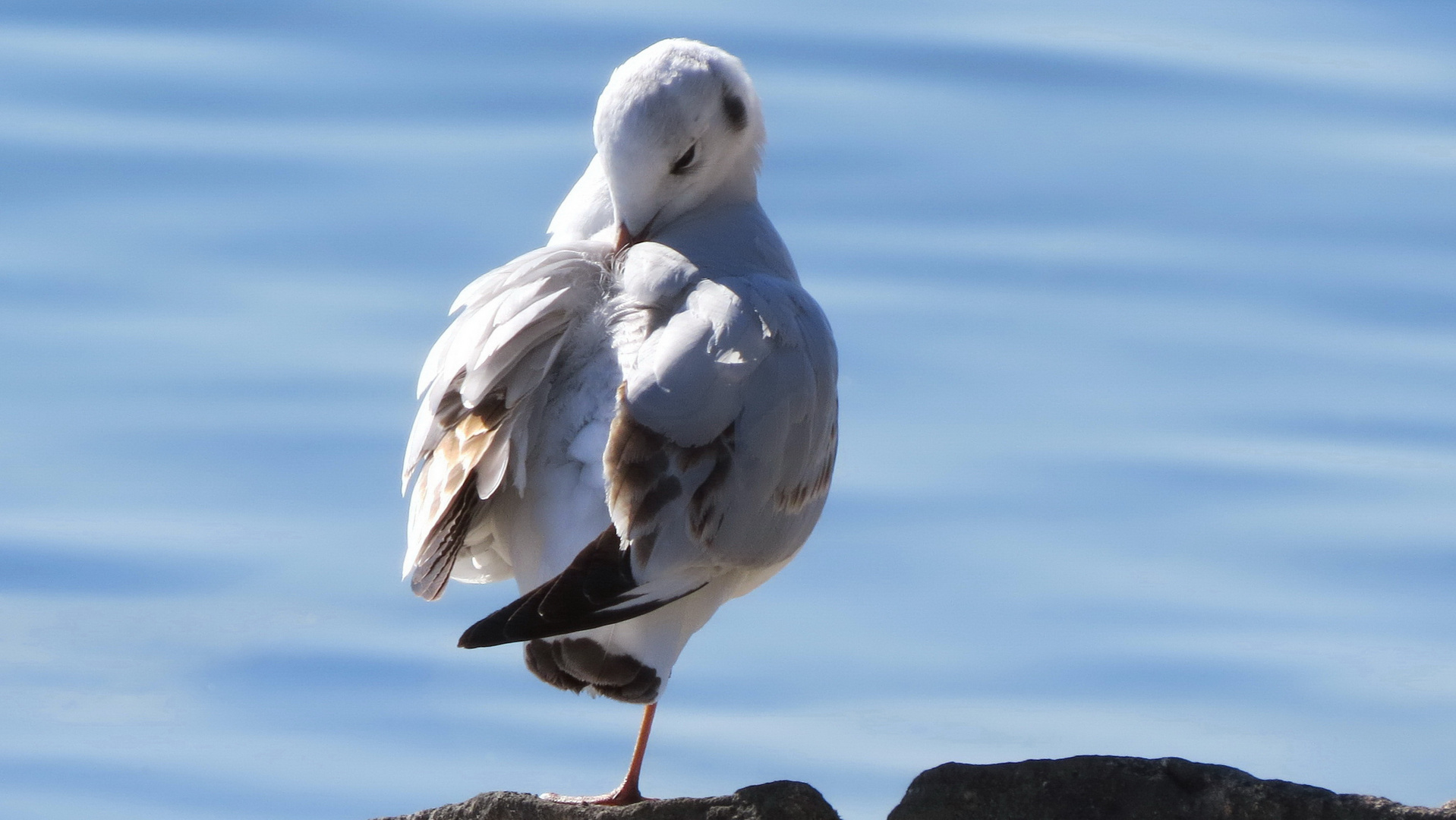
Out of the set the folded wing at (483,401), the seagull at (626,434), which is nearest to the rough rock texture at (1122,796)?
the seagull at (626,434)

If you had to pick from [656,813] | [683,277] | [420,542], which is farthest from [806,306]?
[656,813]

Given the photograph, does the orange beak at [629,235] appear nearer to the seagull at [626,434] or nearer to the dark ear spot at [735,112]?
the seagull at [626,434]

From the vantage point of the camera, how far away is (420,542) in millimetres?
4184

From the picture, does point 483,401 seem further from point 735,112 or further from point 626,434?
point 735,112

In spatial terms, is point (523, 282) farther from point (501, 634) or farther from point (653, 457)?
point (501, 634)

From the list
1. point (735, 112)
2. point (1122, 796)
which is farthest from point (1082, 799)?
point (735, 112)

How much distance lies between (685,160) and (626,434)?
1165 mm

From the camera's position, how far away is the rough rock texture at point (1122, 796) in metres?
3.66

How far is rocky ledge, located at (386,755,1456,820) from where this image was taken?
12.0ft

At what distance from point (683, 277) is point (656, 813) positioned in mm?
1240

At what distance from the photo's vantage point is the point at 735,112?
5.11m

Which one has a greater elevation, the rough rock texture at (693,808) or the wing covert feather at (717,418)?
the wing covert feather at (717,418)

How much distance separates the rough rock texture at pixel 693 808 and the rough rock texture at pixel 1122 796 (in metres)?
0.16

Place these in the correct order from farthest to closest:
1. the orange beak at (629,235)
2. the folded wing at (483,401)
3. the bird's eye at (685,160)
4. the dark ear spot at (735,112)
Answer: the dark ear spot at (735,112) → the bird's eye at (685,160) → the orange beak at (629,235) → the folded wing at (483,401)
